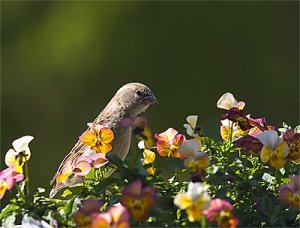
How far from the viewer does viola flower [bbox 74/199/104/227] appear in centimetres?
134

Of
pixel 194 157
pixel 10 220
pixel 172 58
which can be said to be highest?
pixel 194 157

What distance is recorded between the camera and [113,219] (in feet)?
4.17

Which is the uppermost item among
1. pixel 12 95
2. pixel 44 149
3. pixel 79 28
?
pixel 79 28

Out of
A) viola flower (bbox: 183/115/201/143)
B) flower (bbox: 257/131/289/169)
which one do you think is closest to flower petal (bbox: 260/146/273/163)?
flower (bbox: 257/131/289/169)

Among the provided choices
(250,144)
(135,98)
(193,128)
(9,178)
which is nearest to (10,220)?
(9,178)

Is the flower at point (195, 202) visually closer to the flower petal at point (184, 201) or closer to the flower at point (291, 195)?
the flower petal at point (184, 201)

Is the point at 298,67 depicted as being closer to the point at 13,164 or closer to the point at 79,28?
the point at 79,28

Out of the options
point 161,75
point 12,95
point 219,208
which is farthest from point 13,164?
point 12,95

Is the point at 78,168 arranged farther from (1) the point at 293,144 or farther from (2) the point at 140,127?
(1) the point at 293,144

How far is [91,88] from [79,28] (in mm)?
375

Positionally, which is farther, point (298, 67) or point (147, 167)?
point (298, 67)

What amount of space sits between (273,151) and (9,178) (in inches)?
21.0

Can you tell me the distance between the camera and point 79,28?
4.60 m

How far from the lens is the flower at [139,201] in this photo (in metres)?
1.34
